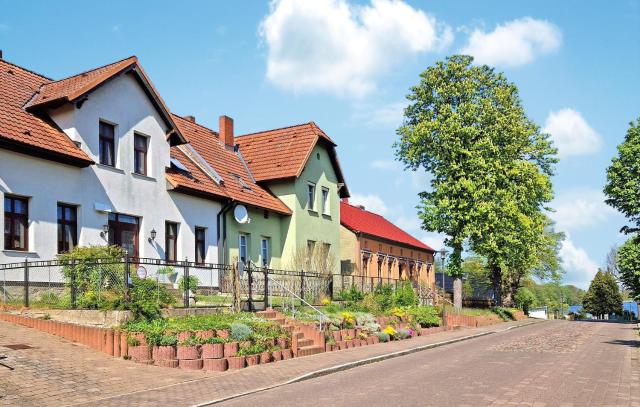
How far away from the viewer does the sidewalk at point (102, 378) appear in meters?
10.8

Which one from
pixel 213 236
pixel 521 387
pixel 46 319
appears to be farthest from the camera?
pixel 213 236

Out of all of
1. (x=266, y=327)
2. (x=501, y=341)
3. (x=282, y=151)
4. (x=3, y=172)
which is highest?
(x=282, y=151)

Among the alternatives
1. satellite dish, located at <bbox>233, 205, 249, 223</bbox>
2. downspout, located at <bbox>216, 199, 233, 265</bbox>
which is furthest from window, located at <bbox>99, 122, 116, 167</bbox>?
satellite dish, located at <bbox>233, 205, 249, 223</bbox>

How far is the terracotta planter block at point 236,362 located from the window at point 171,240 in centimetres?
1036

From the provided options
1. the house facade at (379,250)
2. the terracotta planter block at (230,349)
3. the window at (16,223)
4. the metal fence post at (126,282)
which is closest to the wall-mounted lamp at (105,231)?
the window at (16,223)

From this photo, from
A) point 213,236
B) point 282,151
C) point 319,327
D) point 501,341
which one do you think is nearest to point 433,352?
point 319,327

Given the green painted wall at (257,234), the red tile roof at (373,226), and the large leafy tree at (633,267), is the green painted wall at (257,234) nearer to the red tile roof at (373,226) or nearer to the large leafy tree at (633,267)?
the red tile roof at (373,226)

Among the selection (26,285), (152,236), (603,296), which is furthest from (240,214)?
(603,296)

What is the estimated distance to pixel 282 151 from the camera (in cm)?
3341

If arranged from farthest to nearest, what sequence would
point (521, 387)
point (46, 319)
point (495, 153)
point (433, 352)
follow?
point (495, 153) → point (433, 352) → point (46, 319) → point (521, 387)

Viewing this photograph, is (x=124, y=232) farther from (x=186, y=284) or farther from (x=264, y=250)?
(x=264, y=250)

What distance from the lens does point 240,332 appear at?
1554cm

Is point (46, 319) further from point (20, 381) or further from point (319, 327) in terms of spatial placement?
point (319, 327)

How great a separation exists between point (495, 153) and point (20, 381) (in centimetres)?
3056
